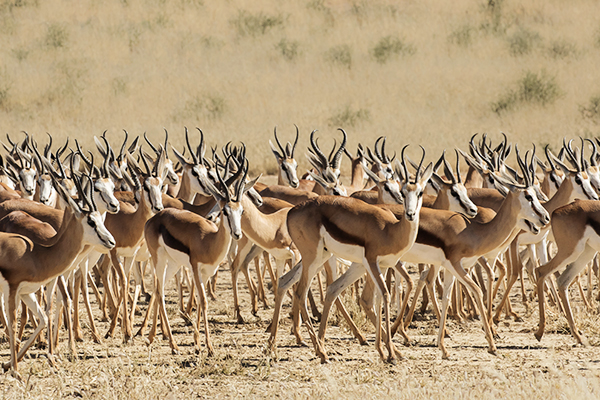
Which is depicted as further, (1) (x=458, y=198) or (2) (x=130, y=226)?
(1) (x=458, y=198)

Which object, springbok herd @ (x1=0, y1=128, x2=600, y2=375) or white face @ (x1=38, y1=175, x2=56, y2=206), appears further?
white face @ (x1=38, y1=175, x2=56, y2=206)

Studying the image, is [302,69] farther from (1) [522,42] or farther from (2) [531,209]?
(2) [531,209]

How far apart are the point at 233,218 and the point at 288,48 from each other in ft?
83.8

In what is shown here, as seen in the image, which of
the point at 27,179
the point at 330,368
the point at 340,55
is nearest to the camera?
the point at 330,368

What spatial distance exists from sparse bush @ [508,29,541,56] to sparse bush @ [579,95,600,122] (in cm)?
570

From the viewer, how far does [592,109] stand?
26.1 metres

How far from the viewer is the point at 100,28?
110 ft

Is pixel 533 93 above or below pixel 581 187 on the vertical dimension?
below

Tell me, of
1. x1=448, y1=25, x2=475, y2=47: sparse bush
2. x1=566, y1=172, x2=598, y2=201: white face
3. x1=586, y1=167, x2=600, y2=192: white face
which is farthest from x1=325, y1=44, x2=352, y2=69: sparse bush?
x1=566, y1=172, x2=598, y2=201: white face

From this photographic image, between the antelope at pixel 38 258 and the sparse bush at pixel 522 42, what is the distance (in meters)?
27.4

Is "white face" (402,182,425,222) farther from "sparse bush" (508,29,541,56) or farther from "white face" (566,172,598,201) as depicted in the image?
"sparse bush" (508,29,541,56)

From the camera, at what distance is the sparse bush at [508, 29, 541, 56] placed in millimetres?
31683

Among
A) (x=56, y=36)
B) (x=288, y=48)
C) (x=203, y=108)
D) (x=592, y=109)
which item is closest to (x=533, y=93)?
(x=592, y=109)

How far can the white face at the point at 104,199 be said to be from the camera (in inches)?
316
